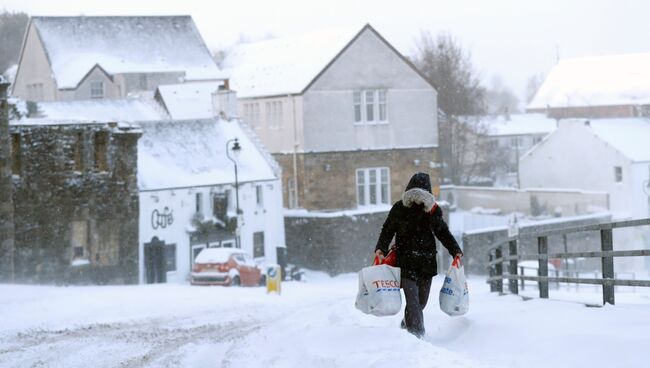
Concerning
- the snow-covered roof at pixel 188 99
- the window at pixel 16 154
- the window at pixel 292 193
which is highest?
the snow-covered roof at pixel 188 99

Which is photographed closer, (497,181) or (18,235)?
(18,235)

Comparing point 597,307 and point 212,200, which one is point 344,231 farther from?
point 597,307

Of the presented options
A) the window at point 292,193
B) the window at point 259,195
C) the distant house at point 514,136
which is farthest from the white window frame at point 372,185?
the distant house at point 514,136

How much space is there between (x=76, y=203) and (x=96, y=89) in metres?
24.6

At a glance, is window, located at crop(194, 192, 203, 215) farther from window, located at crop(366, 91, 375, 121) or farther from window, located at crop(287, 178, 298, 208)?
window, located at crop(366, 91, 375, 121)

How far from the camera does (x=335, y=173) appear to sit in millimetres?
53906

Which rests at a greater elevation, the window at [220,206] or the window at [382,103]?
the window at [382,103]

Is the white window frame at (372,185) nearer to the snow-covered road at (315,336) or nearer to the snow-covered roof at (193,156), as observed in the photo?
the snow-covered roof at (193,156)

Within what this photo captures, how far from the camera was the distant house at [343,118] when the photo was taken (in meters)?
53.2

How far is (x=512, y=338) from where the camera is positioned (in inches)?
420

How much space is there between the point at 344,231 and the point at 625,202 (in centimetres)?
1489

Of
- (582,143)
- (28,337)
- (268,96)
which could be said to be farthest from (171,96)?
(28,337)

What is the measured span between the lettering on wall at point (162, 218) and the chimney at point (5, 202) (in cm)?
734

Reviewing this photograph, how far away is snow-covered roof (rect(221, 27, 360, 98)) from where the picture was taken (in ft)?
176
